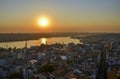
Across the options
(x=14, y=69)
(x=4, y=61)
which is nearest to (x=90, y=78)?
(x=14, y=69)

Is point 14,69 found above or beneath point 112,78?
beneath

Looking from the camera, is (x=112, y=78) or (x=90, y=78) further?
(x=90, y=78)

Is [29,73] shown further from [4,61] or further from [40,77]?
[4,61]

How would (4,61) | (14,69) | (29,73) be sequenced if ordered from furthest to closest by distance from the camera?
Result: 1. (4,61)
2. (14,69)
3. (29,73)

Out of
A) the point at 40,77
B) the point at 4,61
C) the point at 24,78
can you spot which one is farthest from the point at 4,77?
the point at 4,61

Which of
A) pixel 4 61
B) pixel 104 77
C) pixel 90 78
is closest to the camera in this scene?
pixel 104 77

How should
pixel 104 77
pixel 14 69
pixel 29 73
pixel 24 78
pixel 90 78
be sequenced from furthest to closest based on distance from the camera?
pixel 14 69 → pixel 29 73 → pixel 24 78 → pixel 90 78 → pixel 104 77

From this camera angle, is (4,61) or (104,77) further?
(4,61)

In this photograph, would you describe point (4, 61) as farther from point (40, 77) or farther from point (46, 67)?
point (40, 77)

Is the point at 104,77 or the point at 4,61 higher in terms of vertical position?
the point at 104,77
